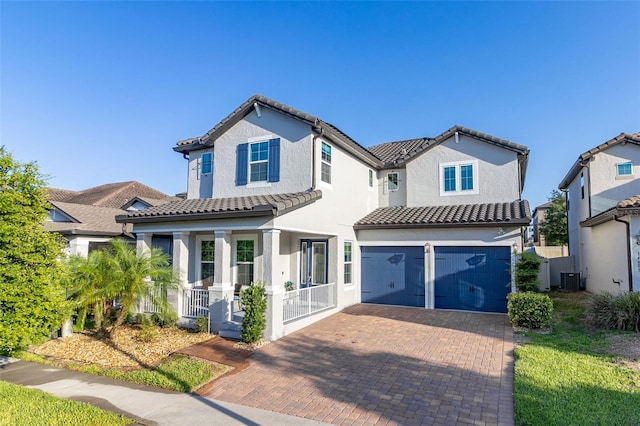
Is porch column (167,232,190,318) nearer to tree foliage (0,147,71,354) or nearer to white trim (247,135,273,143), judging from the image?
tree foliage (0,147,71,354)

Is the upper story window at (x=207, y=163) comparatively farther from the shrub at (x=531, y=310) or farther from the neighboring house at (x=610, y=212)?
the neighboring house at (x=610, y=212)

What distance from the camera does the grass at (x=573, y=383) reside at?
5.17 m

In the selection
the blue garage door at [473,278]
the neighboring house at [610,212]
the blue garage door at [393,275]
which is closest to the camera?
the neighboring house at [610,212]

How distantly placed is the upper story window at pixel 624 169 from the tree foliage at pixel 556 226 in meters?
18.1

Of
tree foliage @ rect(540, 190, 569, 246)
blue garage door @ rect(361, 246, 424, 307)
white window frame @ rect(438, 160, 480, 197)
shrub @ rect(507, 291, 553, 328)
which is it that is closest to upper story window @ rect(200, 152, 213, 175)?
blue garage door @ rect(361, 246, 424, 307)

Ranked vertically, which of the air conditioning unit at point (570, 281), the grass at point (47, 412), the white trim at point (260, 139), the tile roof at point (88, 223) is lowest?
the grass at point (47, 412)

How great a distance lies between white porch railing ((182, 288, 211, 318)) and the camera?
11.0 metres

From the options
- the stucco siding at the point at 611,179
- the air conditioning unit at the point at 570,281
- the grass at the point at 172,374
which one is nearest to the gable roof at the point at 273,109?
the grass at the point at 172,374

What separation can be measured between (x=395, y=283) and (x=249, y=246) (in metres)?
6.31

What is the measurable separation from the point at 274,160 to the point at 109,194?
21.6 meters

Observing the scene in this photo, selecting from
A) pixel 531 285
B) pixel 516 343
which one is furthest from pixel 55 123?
pixel 531 285

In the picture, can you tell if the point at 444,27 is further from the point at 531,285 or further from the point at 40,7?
the point at 40,7

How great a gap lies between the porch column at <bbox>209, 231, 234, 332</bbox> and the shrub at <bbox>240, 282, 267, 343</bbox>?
1.13 m

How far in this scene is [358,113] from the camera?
2002cm
